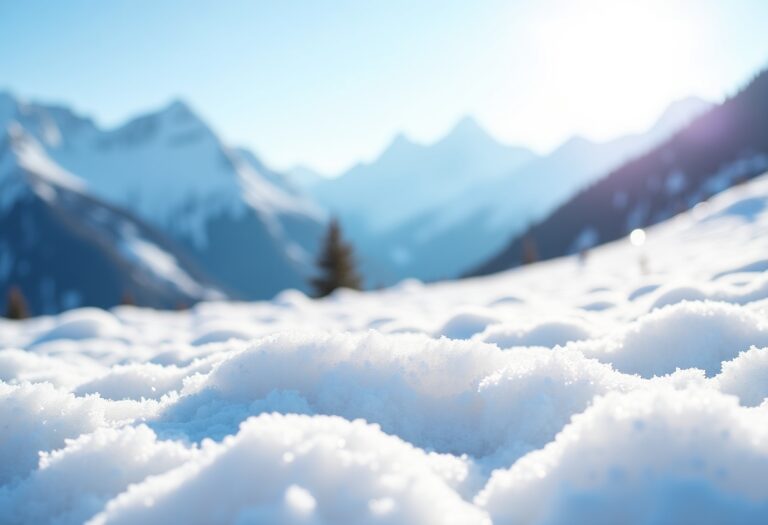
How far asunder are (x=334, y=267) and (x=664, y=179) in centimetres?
9427

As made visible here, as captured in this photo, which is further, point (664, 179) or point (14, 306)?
point (664, 179)

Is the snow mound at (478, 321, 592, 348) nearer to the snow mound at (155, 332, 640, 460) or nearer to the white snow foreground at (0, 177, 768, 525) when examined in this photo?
the white snow foreground at (0, 177, 768, 525)

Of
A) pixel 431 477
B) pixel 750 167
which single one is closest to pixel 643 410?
pixel 431 477

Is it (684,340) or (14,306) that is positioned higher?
(14,306)

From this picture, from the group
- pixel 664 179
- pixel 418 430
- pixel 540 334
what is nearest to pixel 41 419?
pixel 418 430

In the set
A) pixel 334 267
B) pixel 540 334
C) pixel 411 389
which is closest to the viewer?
pixel 411 389

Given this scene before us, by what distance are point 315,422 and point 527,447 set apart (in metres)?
0.91

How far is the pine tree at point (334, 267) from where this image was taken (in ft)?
113

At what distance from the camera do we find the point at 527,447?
7.37ft

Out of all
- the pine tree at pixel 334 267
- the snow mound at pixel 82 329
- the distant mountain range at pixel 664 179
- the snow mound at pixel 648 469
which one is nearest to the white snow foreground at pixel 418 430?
the snow mound at pixel 648 469

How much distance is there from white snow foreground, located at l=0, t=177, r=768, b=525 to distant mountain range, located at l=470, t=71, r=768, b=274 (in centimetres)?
→ 10096

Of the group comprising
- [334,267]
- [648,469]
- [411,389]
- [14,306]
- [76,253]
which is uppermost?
[76,253]

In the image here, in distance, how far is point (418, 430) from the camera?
2.56 metres

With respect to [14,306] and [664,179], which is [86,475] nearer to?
[14,306]
